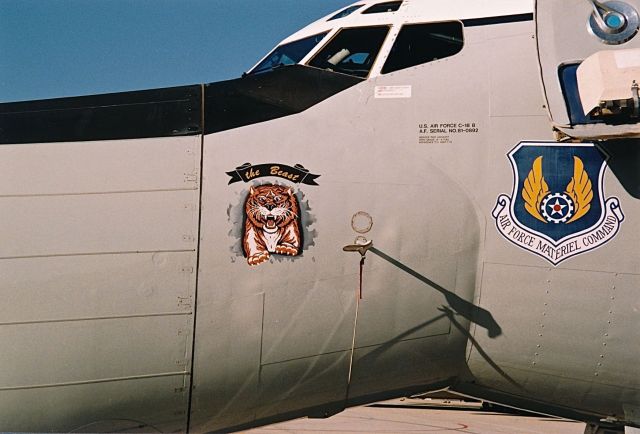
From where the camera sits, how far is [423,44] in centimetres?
623

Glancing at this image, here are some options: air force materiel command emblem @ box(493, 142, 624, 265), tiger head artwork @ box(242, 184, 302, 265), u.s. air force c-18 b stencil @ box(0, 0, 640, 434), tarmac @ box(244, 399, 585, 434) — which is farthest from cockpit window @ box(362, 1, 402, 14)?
tarmac @ box(244, 399, 585, 434)

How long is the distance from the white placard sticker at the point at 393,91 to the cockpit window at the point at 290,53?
0.89 metres

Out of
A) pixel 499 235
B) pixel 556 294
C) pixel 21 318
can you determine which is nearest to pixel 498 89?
pixel 499 235

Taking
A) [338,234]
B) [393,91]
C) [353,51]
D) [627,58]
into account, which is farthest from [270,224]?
[627,58]

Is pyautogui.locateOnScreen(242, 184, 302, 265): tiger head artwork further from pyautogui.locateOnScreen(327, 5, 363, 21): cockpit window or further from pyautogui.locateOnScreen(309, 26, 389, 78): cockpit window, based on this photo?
pyautogui.locateOnScreen(327, 5, 363, 21): cockpit window

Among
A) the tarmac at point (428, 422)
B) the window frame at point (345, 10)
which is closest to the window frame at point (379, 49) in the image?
the window frame at point (345, 10)

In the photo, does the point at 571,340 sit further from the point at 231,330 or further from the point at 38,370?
the point at 38,370

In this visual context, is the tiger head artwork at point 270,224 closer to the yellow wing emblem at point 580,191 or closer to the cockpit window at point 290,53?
the cockpit window at point 290,53

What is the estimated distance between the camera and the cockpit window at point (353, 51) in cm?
625

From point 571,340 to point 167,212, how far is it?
316 centimetres

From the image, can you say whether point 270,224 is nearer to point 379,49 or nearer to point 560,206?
point 379,49

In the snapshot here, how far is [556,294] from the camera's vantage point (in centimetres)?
581

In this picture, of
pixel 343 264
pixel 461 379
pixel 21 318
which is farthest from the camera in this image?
pixel 461 379

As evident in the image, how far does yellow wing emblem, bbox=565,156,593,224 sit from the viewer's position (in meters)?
5.76
